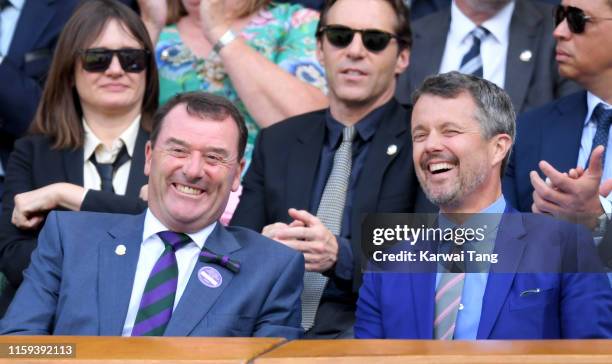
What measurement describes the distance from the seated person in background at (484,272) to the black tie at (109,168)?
1.38m

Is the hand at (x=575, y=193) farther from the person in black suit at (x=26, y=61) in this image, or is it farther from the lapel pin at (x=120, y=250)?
the person in black suit at (x=26, y=61)

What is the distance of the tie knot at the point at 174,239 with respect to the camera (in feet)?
11.5

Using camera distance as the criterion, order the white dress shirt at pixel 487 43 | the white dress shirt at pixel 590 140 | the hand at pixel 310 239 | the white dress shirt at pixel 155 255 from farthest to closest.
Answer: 1. the white dress shirt at pixel 487 43
2. the white dress shirt at pixel 590 140
3. the hand at pixel 310 239
4. the white dress shirt at pixel 155 255

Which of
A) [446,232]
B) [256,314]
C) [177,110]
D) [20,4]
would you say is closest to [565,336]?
[446,232]

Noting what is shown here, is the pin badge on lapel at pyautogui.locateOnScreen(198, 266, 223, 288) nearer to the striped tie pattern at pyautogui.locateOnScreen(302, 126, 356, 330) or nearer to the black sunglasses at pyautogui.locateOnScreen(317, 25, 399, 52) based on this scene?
the striped tie pattern at pyautogui.locateOnScreen(302, 126, 356, 330)

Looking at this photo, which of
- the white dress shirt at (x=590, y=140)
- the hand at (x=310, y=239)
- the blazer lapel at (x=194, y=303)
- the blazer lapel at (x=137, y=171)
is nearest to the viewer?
the blazer lapel at (x=194, y=303)

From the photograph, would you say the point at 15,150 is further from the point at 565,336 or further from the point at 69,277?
the point at 565,336

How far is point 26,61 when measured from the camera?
5.23m

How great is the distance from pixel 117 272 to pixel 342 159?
1.22m

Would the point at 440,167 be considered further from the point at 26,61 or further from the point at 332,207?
the point at 26,61

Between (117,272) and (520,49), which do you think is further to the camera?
(520,49)

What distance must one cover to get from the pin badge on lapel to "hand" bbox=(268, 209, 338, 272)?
49 cm

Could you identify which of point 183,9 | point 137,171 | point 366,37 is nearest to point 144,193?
point 137,171

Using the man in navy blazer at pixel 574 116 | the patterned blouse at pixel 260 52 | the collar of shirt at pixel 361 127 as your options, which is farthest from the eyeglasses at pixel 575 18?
the patterned blouse at pixel 260 52
